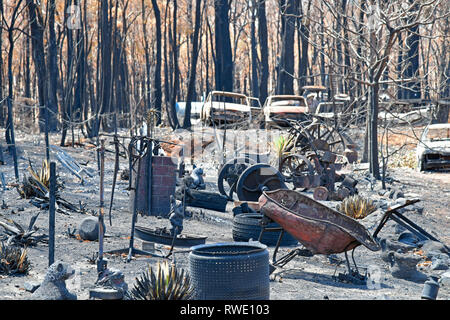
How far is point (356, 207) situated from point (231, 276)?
21.0 ft

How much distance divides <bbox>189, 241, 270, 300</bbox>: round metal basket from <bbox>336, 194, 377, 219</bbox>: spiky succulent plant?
6034mm

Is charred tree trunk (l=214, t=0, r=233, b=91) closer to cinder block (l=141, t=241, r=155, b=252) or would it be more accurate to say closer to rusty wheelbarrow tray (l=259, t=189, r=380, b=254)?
cinder block (l=141, t=241, r=155, b=252)

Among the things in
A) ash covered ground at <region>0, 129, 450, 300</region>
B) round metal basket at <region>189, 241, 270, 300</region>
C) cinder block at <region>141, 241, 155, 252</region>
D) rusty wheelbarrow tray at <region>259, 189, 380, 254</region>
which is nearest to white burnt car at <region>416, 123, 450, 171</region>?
ash covered ground at <region>0, 129, 450, 300</region>

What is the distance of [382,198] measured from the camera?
13023 mm

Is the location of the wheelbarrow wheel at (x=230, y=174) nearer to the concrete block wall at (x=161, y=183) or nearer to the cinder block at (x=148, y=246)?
the concrete block wall at (x=161, y=183)

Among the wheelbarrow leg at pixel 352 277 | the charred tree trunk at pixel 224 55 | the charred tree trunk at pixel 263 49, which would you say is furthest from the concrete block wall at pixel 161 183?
the charred tree trunk at pixel 263 49

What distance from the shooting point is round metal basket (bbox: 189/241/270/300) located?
5270mm

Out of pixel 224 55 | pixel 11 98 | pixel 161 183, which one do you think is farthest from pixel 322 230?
pixel 224 55

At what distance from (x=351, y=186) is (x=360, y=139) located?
1197 cm

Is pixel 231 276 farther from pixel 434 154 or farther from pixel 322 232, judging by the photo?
pixel 434 154

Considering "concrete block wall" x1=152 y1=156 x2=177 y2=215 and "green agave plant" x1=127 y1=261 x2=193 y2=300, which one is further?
"concrete block wall" x1=152 y1=156 x2=177 y2=215

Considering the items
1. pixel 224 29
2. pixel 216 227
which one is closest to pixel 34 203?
pixel 216 227

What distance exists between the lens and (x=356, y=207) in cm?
1123
